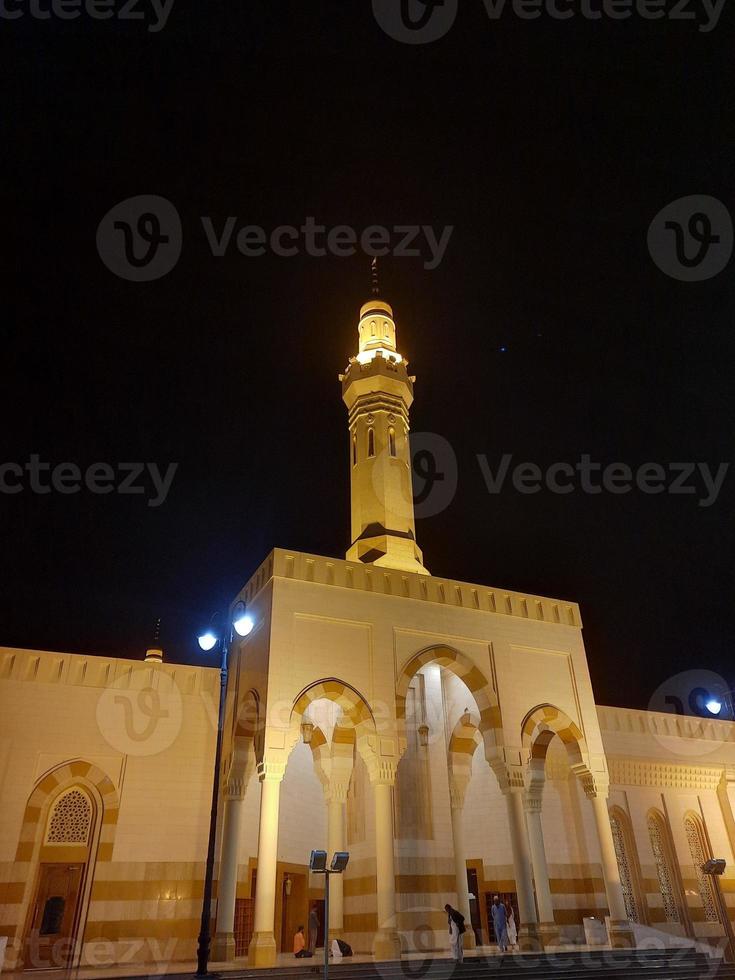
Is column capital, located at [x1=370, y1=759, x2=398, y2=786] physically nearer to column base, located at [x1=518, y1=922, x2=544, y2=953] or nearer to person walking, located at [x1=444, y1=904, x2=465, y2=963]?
person walking, located at [x1=444, y1=904, x2=465, y2=963]

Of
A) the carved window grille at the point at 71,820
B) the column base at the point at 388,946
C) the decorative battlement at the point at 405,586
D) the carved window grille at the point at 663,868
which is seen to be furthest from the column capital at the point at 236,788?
the carved window grille at the point at 663,868

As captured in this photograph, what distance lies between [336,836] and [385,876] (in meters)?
3.25

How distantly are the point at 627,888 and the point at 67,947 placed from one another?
1407cm

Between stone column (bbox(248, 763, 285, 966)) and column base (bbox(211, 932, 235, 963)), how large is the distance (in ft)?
5.19

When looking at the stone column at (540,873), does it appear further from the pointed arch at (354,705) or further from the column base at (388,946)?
the pointed arch at (354,705)

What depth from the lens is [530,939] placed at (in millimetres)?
13461

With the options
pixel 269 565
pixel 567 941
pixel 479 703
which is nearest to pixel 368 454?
pixel 269 565

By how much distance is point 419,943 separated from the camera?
48.2ft

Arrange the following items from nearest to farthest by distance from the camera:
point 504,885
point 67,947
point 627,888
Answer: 1. point 67,947
2. point 504,885
3. point 627,888

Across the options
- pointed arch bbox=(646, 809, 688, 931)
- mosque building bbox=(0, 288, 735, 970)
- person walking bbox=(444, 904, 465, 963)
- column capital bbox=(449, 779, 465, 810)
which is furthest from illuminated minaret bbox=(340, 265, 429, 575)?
pointed arch bbox=(646, 809, 688, 931)

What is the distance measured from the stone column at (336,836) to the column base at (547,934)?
434 centimetres

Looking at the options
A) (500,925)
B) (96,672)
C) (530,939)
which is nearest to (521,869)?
(530,939)

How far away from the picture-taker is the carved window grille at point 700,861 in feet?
63.6

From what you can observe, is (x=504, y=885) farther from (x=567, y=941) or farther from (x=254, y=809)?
(x=254, y=809)
